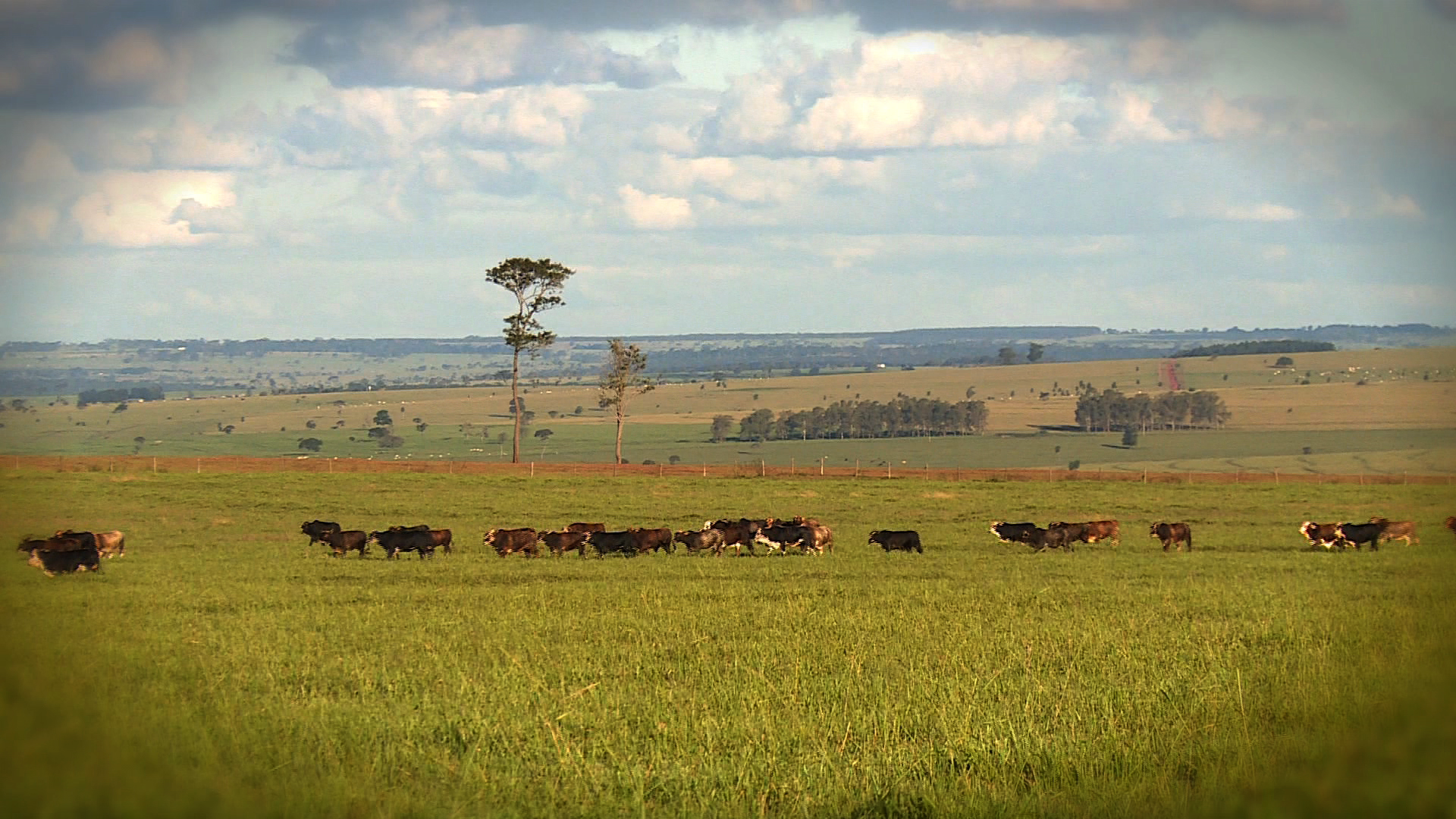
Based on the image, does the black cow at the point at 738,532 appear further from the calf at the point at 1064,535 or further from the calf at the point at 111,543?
the calf at the point at 111,543

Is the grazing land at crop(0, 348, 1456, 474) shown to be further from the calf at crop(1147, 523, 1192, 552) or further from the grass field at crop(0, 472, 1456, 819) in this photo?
the grass field at crop(0, 472, 1456, 819)

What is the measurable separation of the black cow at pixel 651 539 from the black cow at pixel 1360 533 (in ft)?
63.4

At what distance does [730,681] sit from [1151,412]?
160m

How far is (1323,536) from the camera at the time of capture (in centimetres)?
3666

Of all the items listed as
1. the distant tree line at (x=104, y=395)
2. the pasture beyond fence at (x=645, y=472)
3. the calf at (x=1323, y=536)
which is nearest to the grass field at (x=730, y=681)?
the distant tree line at (x=104, y=395)

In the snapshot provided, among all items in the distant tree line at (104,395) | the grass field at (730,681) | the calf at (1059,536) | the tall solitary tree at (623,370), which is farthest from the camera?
the tall solitary tree at (623,370)

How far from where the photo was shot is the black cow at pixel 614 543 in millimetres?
34562

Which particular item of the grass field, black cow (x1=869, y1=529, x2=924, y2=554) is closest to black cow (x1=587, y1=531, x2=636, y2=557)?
the grass field

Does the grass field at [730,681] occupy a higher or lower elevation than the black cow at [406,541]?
higher

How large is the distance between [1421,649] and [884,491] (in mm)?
52106

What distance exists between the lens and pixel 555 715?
1088 centimetres

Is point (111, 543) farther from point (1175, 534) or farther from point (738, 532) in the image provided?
point (1175, 534)

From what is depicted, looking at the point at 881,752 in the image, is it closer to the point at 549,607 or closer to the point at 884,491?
the point at 549,607

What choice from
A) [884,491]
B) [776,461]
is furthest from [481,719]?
[776,461]
